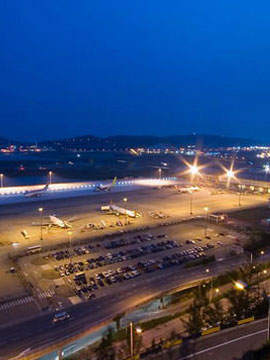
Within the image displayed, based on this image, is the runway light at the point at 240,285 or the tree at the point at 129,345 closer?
the tree at the point at 129,345

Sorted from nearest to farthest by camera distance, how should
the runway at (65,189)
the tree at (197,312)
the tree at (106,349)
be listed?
the tree at (106,349), the tree at (197,312), the runway at (65,189)

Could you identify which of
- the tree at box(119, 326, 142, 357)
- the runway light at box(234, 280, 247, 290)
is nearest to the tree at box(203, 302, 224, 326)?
the runway light at box(234, 280, 247, 290)

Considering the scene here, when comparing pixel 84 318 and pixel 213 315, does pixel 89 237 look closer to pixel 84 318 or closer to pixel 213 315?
pixel 84 318

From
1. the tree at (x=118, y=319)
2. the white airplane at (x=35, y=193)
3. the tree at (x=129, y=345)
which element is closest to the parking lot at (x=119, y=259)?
the tree at (x=118, y=319)

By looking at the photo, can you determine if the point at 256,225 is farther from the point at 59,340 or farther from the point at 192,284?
the point at 59,340

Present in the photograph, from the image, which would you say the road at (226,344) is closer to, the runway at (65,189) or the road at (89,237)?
the road at (89,237)

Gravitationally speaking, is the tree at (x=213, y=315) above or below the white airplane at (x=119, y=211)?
below

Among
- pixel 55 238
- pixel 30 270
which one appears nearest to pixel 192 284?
pixel 30 270
